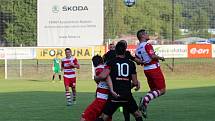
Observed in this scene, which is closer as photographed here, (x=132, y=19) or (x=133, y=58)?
(x=133, y=58)

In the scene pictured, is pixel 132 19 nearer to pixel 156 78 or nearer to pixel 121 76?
pixel 156 78

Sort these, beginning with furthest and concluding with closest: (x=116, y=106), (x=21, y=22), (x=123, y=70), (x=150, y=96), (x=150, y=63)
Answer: (x=21, y=22) < (x=150, y=63) < (x=150, y=96) < (x=116, y=106) < (x=123, y=70)

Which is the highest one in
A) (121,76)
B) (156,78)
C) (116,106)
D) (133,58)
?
(133,58)

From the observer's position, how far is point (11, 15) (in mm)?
54062

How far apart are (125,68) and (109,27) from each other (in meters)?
38.3

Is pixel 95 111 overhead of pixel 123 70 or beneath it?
beneath

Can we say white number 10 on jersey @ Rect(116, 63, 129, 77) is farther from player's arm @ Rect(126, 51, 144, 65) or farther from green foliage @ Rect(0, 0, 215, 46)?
green foliage @ Rect(0, 0, 215, 46)

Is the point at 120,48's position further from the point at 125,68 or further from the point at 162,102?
the point at 162,102

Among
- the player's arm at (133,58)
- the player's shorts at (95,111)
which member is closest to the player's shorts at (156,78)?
the player's arm at (133,58)

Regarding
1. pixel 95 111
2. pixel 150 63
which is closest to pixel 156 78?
pixel 150 63

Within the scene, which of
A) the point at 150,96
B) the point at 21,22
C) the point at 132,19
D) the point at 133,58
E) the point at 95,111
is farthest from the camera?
the point at 132,19

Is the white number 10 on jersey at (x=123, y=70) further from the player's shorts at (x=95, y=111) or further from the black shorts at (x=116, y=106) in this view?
Answer: the player's shorts at (x=95, y=111)

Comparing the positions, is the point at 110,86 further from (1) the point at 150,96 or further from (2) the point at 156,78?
(2) the point at 156,78

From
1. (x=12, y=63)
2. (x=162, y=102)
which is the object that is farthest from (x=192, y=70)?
(x=162, y=102)
